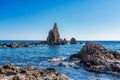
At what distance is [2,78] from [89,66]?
2165 centimetres

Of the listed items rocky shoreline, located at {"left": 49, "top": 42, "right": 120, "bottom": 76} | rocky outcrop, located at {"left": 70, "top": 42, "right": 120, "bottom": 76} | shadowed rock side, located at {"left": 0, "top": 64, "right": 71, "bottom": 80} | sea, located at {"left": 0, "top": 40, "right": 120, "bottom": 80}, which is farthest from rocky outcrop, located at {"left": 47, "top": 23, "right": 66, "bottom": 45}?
shadowed rock side, located at {"left": 0, "top": 64, "right": 71, "bottom": 80}

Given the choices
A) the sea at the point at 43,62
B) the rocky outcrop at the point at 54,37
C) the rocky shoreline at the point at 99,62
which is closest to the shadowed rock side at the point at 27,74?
the sea at the point at 43,62

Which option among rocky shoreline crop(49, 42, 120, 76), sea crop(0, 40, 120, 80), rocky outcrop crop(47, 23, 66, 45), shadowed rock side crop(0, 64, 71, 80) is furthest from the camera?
rocky outcrop crop(47, 23, 66, 45)

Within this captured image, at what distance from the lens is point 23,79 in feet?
84.8

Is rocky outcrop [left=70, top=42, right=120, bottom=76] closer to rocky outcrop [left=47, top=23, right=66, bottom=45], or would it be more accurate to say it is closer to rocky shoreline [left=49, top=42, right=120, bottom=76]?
rocky shoreline [left=49, top=42, right=120, bottom=76]

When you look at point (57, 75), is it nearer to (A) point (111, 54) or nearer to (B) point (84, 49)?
(A) point (111, 54)

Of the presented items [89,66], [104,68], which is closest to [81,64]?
[89,66]

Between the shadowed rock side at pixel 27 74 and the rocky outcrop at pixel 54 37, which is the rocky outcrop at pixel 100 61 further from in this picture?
the rocky outcrop at pixel 54 37

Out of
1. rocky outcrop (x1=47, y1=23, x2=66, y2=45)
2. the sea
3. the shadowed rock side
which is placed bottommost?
the sea

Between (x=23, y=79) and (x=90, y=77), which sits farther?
(x=90, y=77)

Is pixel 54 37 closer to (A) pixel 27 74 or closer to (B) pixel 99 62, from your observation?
(B) pixel 99 62

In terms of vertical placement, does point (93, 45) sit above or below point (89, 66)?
above

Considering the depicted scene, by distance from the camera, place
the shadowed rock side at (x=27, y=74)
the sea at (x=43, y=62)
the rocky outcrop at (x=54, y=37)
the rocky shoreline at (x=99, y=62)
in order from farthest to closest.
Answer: the rocky outcrop at (x=54, y=37) → the rocky shoreline at (x=99, y=62) → the sea at (x=43, y=62) → the shadowed rock side at (x=27, y=74)

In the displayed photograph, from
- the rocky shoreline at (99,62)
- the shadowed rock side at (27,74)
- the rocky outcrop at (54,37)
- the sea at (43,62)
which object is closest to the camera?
the shadowed rock side at (27,74)
